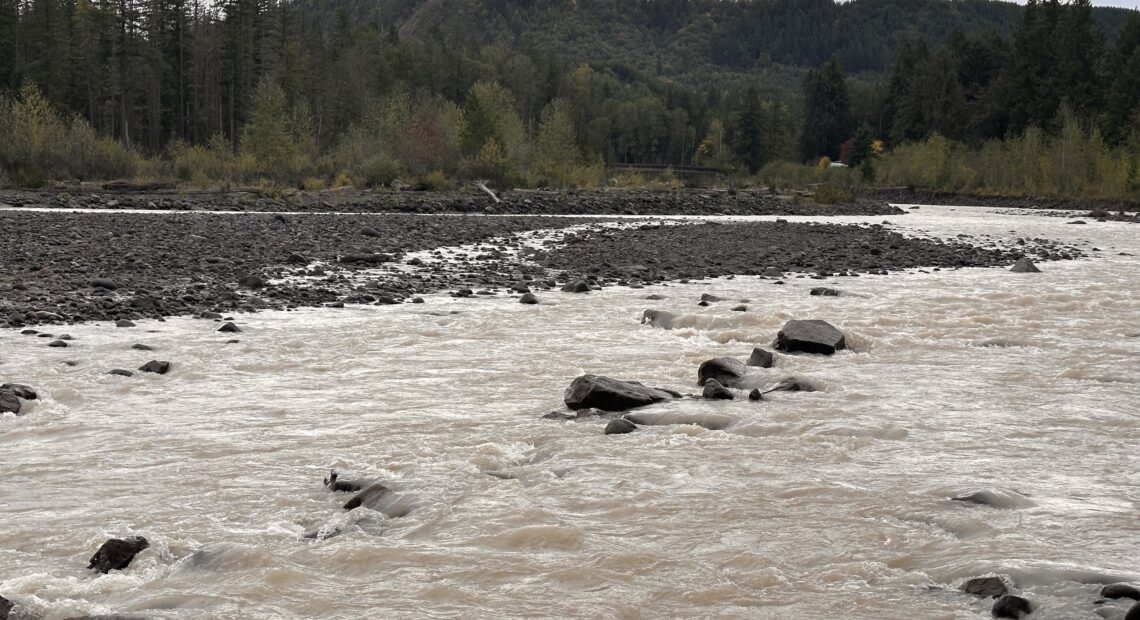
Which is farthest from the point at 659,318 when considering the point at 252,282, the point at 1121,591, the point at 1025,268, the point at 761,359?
the point at 1025,268

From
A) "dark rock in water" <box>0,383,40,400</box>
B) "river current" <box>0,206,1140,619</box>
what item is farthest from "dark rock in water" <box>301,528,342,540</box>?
"dark rock in water" <box>0,383,40,400</box>

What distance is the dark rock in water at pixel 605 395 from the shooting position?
370 inches

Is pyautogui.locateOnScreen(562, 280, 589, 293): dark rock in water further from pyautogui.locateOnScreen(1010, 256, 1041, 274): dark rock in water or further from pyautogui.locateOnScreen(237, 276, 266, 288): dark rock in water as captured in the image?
pyautogui.locateOnScreen(1010, 256, 1041, 274): dark rock in water

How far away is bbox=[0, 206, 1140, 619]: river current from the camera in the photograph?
549cm

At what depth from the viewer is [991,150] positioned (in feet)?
307

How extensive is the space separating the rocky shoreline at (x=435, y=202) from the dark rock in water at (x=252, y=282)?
24.4 metres

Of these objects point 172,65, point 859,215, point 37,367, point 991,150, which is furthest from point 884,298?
point 172,65

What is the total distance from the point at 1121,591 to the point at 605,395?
4886 mm

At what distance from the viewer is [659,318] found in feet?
48.4

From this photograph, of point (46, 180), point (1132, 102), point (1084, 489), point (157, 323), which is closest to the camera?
point (1084, 489)

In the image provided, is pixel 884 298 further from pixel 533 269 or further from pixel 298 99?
pixel 298 99

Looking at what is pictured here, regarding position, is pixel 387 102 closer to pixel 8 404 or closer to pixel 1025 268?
pixel 1025 268

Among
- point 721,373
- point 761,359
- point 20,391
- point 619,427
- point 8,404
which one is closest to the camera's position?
point 619,427

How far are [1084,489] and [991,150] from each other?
9399 centimetres
